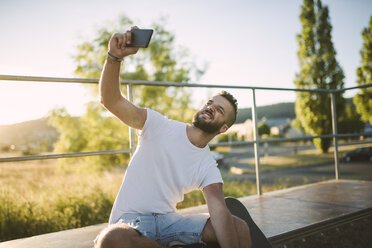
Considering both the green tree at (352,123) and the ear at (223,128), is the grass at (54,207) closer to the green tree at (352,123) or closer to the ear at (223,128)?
the ear at (223,128)

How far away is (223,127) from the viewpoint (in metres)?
1.54

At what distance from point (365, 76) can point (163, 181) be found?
19649 millimetres

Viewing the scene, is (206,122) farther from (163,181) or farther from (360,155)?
(360,155)

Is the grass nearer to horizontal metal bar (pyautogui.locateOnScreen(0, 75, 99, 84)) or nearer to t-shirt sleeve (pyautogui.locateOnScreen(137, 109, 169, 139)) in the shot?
horizontal metal bar (pyautogui.locateOnScreen(0, 75, 99, 84))

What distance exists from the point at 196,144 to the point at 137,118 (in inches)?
13.8

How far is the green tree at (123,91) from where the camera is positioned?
41.1ft

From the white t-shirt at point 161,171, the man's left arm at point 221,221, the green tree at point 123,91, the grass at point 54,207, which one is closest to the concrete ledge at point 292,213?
the man's left arm at point 221,221

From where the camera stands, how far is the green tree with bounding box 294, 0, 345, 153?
60.5 feet

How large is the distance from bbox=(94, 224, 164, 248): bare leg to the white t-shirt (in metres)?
0.15

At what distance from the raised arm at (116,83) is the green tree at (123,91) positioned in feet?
36.9

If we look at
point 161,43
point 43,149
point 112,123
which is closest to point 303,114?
point 161,43

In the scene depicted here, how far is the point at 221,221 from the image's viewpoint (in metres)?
1.20

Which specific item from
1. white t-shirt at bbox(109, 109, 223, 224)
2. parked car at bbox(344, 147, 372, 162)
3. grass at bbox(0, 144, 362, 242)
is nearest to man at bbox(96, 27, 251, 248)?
white t-shirt at bbox(109, 109, 223, 224)

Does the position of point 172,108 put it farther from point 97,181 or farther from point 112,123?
point 97,181
